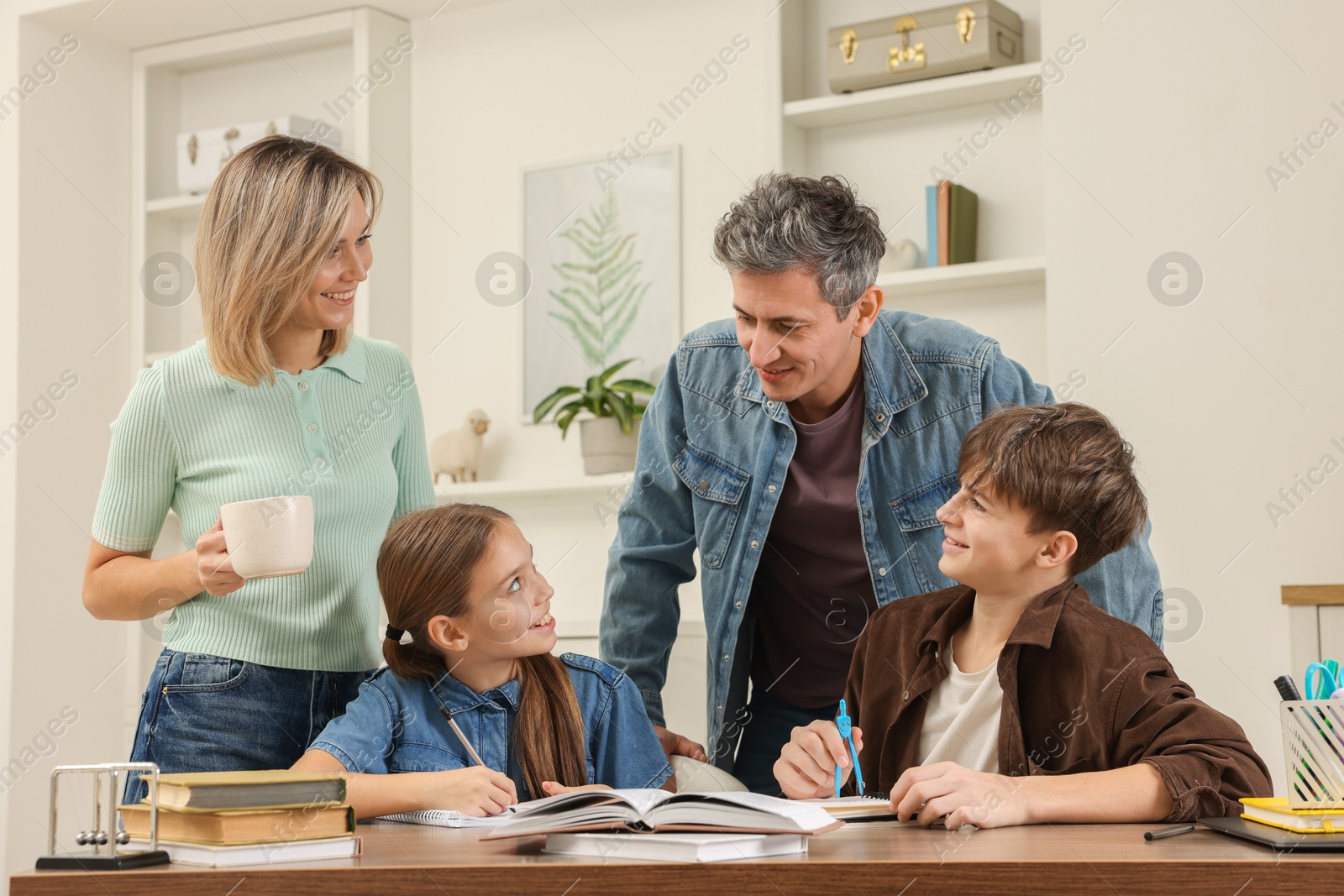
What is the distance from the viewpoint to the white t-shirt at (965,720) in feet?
4.88

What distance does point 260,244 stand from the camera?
156 centimetres

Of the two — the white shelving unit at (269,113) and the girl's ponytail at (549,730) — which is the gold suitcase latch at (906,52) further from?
the girl's ponytail at (549,730)

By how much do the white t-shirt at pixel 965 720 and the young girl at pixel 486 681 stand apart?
1.15 feet

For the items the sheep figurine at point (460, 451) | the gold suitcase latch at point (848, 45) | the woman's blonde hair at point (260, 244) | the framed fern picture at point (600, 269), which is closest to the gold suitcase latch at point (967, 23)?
the gold suitcase latch at point (848, 45)

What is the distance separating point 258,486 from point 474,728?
393 mm

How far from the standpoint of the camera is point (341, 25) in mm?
3789

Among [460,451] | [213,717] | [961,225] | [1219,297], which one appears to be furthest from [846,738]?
[460,451]

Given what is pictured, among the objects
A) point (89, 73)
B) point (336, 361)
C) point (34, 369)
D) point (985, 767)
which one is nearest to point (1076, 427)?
point (985, 767)

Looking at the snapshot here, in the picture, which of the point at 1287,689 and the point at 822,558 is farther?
the point at 822,558

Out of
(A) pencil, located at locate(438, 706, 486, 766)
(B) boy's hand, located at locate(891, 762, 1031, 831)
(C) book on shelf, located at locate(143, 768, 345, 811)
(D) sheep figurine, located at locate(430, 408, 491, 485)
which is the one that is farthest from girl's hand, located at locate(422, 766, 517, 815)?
(D) sheep figurine, located at locate(430, 408, 491, 485)

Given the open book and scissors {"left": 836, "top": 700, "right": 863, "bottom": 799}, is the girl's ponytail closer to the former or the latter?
scissors {"left": 836, "top": 700, "right": 863, "bottom": 799}

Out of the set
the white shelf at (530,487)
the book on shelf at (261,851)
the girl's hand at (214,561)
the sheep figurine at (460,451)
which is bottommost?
the book on shelf at (261,851)

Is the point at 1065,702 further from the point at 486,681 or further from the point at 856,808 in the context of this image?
the point at 486,681

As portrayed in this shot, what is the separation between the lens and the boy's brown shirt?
4.08 feet
